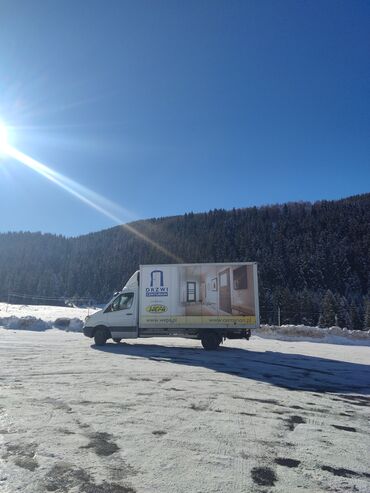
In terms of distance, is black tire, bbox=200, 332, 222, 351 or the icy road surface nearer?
the icy road surface

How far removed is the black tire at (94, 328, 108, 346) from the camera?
16.0 metres

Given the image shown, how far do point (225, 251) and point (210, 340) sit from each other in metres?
100

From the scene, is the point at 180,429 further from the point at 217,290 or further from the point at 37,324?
the point at 37,324

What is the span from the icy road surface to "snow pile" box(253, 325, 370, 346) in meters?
8.79

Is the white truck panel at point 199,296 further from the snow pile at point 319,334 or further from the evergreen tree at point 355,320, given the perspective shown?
the evergreen tree at point 355,320

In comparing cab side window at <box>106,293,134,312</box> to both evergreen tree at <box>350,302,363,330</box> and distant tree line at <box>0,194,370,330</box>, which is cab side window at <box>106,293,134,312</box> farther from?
distant tree line at <box>0,194,370,330</box>

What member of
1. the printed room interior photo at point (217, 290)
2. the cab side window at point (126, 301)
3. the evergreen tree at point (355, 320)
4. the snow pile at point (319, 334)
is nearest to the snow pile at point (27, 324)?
the cab side window at point (126, 301)

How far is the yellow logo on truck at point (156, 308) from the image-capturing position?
15.9 m

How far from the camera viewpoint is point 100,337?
16.1m

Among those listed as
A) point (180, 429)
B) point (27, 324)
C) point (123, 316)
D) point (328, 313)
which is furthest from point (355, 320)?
point (180, 429)

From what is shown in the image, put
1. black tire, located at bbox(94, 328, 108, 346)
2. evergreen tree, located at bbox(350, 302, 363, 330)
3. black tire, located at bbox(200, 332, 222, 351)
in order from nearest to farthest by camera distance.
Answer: black tire, located at bbox(200, 332, 222, 351), black tire, located at bbox(94, 328, 108, 346), evergreen tree, located at bbox(350, 302, 363, 330)

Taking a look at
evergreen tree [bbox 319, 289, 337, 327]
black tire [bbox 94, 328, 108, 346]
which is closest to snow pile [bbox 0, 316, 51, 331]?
black tire [bbox 94, 328, 108, 346]

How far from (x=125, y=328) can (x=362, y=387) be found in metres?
9.96

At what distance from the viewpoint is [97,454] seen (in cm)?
419
